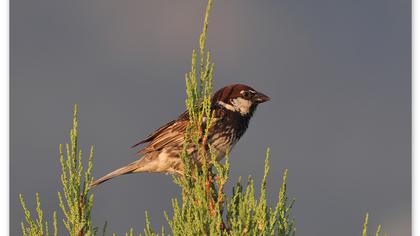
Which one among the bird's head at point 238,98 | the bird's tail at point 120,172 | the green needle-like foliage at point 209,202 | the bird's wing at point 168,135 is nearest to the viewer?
the green needle-like foliage at point 209,202

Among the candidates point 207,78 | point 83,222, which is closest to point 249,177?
point 207,78

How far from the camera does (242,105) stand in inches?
371

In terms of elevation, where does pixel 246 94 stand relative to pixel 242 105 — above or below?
above

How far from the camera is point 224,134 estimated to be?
914 centimetres

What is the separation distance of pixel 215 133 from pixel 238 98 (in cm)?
64

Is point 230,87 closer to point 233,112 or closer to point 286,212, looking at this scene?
point 233,112

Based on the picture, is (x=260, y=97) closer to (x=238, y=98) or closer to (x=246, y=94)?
(x=246, y=94)

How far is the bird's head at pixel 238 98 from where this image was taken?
30.7ft

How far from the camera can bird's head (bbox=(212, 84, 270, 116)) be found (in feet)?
30.7

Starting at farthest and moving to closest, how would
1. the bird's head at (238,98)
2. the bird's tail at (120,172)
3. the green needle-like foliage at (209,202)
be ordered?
the bird's head at (238,98)
the bird's tail at (120,172)
the green needle-like foliage at (209,202)

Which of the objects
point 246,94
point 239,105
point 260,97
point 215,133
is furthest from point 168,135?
point 260,97

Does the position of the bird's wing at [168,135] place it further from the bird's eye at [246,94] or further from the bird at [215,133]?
the bird's eye at [246,94]

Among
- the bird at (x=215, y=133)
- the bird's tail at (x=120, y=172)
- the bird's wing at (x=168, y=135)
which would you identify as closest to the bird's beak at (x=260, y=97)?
the bird at (x=215, y=133)
